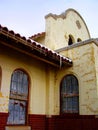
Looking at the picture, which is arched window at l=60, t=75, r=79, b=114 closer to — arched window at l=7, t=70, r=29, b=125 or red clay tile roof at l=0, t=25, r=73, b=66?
red clay tile roof at l=0, t=25, r=73, b=66

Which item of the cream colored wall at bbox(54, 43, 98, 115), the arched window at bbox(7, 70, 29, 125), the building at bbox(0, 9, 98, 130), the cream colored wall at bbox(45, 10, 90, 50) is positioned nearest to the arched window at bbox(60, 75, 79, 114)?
the building at bbox(0, 9, 98, 130)

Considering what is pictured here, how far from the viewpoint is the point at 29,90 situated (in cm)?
828

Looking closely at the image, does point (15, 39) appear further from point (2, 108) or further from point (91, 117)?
point (91, 117)

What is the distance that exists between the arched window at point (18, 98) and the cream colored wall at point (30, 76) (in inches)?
8.5

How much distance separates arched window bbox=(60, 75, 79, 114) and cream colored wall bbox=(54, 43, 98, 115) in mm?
189

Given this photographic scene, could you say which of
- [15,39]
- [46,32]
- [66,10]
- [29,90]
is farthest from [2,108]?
[66,10]

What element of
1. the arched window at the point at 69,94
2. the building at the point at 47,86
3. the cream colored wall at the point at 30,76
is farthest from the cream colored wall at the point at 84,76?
the cream colored wall at the point at 30,76

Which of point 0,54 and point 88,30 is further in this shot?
point 88,30

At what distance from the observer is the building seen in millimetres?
7333

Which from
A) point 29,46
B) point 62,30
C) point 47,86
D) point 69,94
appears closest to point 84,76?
point 69,94

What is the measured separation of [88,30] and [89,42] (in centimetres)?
626

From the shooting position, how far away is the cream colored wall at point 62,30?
10.8m

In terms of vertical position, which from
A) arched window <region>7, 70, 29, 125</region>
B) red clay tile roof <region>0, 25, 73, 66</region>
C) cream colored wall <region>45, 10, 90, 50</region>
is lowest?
arched window <region>7, 70, 29, 125</region>

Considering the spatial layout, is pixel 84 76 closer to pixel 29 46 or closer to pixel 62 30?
pixel 29 46
